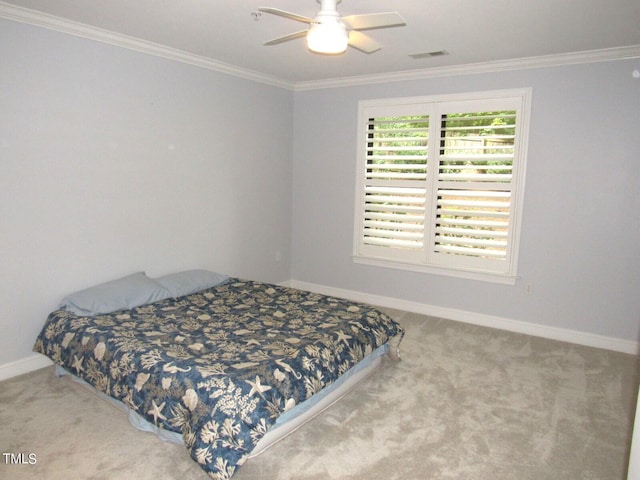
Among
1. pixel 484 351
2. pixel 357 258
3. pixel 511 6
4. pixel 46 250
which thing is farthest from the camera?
pixel 357 258

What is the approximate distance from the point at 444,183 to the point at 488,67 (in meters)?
1.13

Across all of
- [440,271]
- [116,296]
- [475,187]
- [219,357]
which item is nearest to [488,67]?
[475,187]

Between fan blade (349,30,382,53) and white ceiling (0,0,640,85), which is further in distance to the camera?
fan blade (349,30,382,53)

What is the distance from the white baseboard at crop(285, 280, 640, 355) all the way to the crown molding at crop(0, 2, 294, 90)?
8.45 ft

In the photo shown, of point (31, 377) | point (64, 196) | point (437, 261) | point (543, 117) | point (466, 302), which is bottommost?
point (31, 377)

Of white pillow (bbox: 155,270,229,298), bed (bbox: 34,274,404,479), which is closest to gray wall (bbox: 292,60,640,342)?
bed (bbox: 34,274,404,479)

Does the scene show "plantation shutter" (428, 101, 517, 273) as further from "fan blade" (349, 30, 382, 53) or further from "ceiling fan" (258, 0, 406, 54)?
"ceiling fan" (258, 0, 406, 54)

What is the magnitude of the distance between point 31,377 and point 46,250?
0.91 m

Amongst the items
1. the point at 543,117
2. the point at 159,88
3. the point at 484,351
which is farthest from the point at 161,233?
the point at 543,117

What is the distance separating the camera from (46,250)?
331 centimetres

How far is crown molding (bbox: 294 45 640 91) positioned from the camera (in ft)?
11.9

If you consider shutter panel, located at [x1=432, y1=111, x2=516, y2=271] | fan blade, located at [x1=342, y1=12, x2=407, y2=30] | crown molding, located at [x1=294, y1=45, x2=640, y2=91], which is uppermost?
crown molding, located at [x1=294, y1=45, x2=640, y2=91]

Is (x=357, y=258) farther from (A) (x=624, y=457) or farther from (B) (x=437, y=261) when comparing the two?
(A) (x=624, y=457)

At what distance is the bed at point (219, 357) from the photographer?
2207 millimetres
